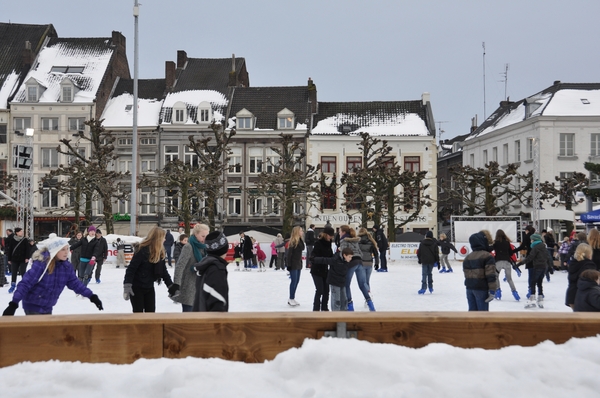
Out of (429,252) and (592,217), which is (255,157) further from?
(429,252)

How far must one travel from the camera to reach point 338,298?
11.9 m

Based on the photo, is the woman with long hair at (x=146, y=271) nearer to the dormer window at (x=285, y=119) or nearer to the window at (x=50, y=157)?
the dormer window at (x=285, y=119)

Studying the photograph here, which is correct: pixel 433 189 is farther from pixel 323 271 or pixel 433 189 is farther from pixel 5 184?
pixel 323 271

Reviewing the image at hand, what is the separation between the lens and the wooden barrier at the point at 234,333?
465 cm

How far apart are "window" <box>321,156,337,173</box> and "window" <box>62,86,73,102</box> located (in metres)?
17.1

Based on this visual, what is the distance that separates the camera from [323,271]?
41.4 feet

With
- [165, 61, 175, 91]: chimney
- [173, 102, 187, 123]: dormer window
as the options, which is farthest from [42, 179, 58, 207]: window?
[165, 61, 175, 91]: chimney

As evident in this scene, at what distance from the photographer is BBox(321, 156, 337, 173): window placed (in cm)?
4919

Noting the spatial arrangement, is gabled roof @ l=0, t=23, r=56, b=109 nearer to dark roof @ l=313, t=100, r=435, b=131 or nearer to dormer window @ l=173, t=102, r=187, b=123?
dormer window @ l=173, t=102, r=187, b=123

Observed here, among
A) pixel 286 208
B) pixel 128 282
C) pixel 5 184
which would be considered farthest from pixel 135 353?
pixel 5 184

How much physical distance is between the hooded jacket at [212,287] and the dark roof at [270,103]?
4279cm

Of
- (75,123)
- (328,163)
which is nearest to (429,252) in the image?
(328,163)

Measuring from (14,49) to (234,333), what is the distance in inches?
2084

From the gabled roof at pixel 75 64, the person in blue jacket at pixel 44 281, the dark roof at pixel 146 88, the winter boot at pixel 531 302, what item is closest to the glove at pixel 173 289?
the person in blue jacket at pixel 44 281
